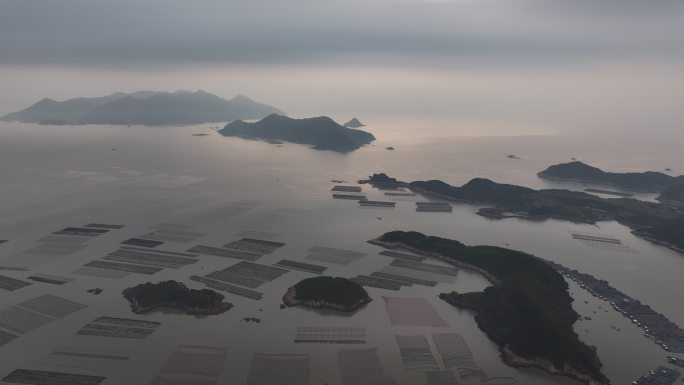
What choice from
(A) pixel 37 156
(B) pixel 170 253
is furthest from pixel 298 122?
(B) pixel 170 253

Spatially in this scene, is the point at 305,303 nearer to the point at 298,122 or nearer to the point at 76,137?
the point at 298,122

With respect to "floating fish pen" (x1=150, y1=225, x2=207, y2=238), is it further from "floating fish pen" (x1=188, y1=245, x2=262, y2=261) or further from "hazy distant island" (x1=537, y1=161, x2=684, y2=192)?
"hazy distant island" (x1=537, y1=161, x2=684, y2=192)

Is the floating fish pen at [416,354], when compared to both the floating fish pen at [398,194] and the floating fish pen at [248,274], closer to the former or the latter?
the floating fish pen at [248,274]

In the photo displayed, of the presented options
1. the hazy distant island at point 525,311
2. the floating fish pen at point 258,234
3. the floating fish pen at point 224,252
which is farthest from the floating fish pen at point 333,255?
the hazy distant island at point 525,311

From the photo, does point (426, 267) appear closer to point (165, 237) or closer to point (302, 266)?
point (302, 266)

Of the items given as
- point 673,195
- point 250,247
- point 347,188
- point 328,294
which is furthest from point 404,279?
point 673,195
